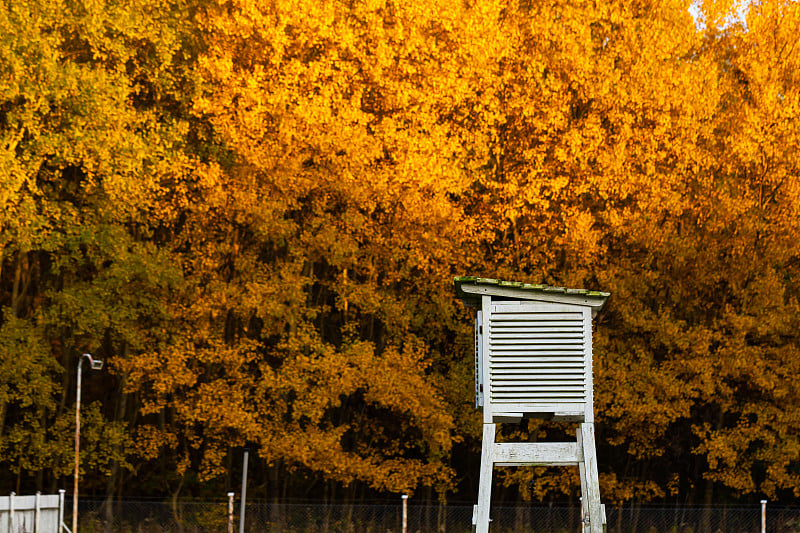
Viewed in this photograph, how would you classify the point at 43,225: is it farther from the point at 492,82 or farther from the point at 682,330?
the point at 682,330

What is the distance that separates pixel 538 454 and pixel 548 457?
0.44 ft

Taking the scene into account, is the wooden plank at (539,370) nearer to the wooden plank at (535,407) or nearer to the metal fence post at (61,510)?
the wooden plank at (535,407)

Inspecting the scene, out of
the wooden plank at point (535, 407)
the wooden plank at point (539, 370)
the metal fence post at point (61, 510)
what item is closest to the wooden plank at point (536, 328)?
the wooden plank at point (539, 370)

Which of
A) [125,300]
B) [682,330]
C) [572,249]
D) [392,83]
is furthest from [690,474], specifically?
[125,300]

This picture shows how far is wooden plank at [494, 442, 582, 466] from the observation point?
53.6 feet

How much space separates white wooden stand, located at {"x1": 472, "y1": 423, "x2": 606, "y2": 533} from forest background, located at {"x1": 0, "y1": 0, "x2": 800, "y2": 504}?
9.67 metres

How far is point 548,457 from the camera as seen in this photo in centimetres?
1636

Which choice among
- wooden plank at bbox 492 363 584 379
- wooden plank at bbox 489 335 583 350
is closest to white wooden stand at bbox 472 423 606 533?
wooden plank at bbox 492 363 584 379

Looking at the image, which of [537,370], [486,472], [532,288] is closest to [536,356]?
[537,370]

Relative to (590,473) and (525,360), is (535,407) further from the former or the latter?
(590,473)

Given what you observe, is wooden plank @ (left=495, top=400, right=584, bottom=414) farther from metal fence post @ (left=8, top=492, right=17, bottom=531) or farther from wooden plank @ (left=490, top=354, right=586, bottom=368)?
metal fence post @ (left=8, top=492, right=17, bottom=531)

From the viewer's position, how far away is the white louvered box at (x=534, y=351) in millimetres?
16312

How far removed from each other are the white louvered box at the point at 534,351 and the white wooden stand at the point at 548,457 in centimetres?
25

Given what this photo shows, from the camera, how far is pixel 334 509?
2420cm
